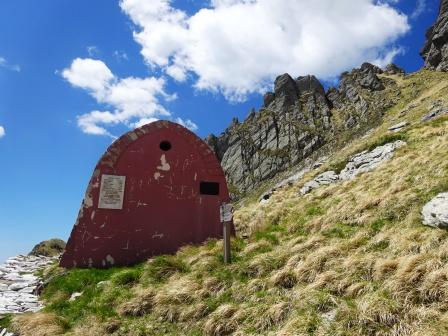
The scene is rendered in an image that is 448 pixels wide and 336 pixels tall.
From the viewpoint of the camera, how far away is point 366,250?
30.9 feet

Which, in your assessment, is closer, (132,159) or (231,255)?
(231,255)

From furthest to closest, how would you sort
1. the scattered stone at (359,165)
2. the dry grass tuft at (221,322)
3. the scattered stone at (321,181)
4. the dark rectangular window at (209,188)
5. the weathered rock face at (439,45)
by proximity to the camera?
the weathered rock face at (439,45), the scattered stone at (321,181), the scattered stone at (359,165), the dark rectangular window at (209,188), the dry grass tuft at (221,322)

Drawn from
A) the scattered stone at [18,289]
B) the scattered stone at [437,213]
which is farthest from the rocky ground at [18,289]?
the scattered stone at [437,213]

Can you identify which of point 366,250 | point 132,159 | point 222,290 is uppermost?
point 132,159

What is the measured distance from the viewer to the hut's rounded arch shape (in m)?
14.2

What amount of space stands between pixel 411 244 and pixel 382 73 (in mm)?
130664

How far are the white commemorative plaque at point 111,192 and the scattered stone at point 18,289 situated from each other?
3.49 metres

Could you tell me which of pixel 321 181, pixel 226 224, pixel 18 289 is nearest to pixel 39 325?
pixel 226 224

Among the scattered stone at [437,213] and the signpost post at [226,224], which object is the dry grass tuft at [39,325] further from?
the scattered stone at [437,213]

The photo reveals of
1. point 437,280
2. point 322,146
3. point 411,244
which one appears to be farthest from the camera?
point 322,146

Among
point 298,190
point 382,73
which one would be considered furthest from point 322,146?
point 298,190

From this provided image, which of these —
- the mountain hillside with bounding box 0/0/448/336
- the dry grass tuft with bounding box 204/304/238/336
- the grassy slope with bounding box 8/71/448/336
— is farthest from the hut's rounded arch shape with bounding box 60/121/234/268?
the dry grass tuft with bounding box 204/304/238/336

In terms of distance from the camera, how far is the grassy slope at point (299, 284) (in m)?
6.46

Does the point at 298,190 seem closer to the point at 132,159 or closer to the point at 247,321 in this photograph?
the point at 132,159
